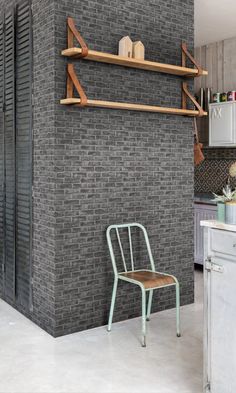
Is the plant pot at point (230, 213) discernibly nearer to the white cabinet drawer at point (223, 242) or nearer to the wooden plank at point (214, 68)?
the white cabinet drawer at point (223, 242)

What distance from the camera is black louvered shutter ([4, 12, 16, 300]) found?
169 inches

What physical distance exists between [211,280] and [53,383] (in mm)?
1237

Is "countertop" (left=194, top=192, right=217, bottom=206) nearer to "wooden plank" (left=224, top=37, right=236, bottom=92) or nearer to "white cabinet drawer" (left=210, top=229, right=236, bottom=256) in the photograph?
"wooden plank" (left=224, top=37, right=236, bottom=92)

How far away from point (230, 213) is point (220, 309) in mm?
534

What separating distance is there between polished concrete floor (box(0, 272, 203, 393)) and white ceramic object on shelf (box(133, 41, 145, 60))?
2.28 metres

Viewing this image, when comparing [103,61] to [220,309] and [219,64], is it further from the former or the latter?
[219,64]

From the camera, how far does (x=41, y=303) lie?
156 inches

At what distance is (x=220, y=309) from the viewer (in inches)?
102

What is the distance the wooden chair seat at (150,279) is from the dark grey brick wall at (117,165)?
11.7 inches

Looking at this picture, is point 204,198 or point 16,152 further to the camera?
point 204,198

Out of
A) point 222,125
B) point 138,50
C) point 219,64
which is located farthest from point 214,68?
point 138,50

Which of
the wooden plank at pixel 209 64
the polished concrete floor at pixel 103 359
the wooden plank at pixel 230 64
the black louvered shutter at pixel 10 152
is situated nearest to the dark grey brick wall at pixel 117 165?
the polished concrete floor at pixel 103 359

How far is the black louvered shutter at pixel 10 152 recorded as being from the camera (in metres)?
4.29

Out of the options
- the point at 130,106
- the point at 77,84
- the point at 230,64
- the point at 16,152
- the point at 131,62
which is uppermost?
the point at 230,64
